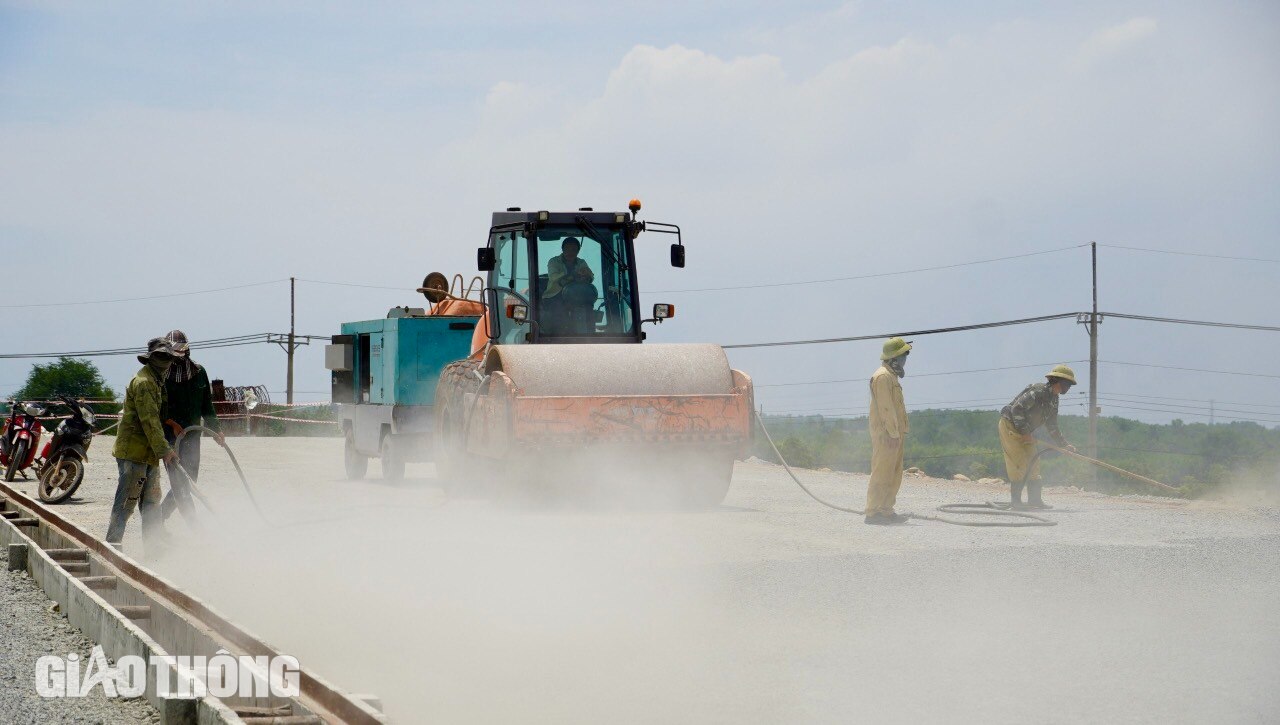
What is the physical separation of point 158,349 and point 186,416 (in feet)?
3.33

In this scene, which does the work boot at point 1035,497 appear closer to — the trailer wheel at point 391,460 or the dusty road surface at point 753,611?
the dusty road surface at point 753,611

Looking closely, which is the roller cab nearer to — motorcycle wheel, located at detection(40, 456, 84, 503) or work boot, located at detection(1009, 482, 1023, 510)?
work boot, located at detection(1009, 482, 1023, 510)

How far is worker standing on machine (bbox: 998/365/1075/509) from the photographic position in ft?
44.8

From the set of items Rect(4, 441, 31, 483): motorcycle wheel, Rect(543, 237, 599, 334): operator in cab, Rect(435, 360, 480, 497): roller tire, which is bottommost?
Rect(4, 441, 31, 483): motorcycle wheel

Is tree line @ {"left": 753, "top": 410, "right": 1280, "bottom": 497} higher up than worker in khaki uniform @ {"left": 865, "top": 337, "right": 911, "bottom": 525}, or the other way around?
worker in khaki uniform @ {"left": 865, "top": 337, "right": 911, "bottom": 525}

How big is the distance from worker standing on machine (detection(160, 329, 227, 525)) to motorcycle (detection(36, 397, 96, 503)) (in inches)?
165

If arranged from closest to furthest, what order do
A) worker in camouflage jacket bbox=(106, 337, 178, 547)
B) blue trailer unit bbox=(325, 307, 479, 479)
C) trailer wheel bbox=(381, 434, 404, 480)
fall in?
worker in camouflage jacket bbox=(106, 337, 178, 547) → blue trailer unit bbox=(325, 307, 479, 479) → trailer wheel bbox=(381, 434, 404, 480)

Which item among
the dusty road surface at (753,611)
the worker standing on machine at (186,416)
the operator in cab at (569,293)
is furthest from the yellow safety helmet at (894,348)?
the worker standing on machine at (186,416)

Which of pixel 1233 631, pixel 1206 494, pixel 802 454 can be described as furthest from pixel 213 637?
pixel 802 454

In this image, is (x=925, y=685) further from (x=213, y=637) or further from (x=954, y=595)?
(x=213, y=637)

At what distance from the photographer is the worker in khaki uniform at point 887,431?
11922 millimetres

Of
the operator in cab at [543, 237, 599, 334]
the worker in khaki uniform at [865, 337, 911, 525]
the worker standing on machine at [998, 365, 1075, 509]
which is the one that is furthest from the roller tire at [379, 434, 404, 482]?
the worker standing on machine at [998, 365, 1075, 509]

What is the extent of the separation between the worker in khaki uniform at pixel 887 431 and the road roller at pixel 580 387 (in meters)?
1.37

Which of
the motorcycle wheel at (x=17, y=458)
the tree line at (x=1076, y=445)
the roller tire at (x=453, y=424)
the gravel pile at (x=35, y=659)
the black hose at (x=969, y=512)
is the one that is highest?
the roller tire at (x=453, y=424)
